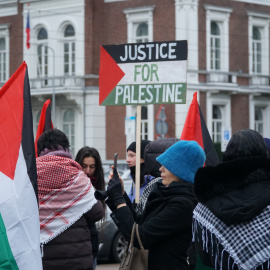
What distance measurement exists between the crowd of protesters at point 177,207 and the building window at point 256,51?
1236 inches

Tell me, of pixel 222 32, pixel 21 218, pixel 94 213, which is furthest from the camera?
pixel 222 32

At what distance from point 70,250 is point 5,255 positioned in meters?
1.06

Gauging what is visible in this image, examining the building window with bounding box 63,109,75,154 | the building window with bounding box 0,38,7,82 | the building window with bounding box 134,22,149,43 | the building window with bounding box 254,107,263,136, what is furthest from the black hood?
the building window with bounding box 0,38,7,82

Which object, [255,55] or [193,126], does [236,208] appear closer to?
[193,126]

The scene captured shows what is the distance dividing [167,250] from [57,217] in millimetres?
1097

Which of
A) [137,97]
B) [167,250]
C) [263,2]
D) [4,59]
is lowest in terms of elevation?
[167,250]

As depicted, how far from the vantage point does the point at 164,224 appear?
16.3 feet

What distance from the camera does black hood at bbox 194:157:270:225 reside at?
161 inches

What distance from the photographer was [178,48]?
708cm

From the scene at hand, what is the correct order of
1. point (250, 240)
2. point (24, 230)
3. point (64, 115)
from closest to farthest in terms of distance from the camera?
1. point (250, 240)
2. point (24, 230)
3. point (64, 115)

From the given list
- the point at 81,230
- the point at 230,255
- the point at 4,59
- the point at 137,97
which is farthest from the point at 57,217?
the point at 4,59

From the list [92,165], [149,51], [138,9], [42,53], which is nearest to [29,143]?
[149,51]

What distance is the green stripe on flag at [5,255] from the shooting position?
4.83 meters

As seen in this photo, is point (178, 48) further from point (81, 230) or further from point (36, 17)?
point (36, 17)
